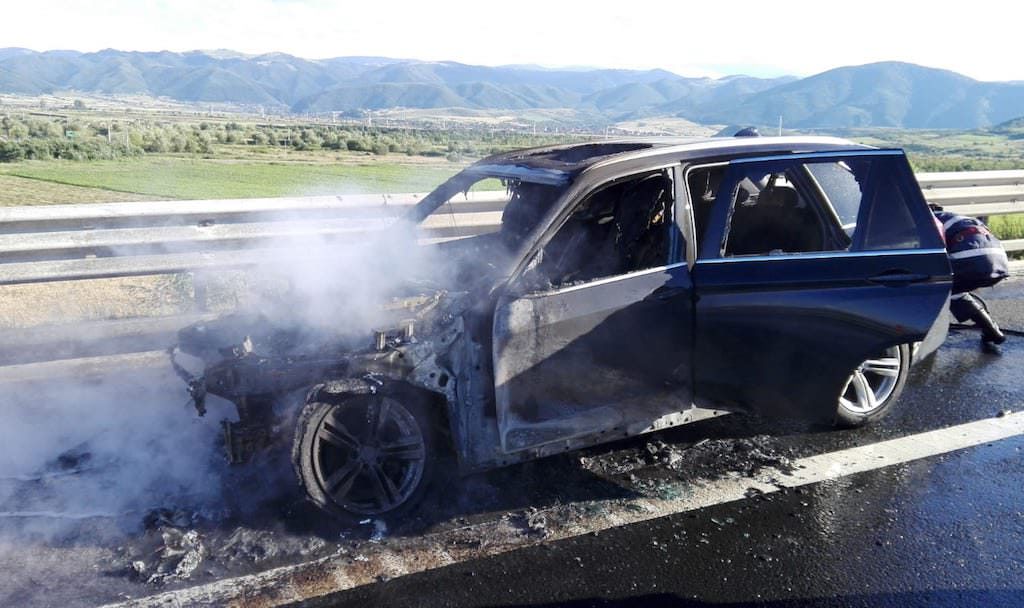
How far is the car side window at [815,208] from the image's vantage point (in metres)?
4.10

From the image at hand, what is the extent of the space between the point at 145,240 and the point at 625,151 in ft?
11.9

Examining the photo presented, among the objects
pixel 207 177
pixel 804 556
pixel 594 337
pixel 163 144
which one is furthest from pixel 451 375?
pixel 163 144

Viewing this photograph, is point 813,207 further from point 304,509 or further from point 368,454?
point 304,509

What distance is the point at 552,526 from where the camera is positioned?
139 inches

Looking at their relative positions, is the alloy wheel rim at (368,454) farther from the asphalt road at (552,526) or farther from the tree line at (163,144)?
the tree line at (163,144)

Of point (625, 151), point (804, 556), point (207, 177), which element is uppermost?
point (625, 151)

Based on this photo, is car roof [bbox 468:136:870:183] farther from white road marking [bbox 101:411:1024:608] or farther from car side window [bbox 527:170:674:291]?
white road marking [bbox 101:411:1024:608]

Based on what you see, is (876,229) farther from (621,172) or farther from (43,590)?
(43,590)

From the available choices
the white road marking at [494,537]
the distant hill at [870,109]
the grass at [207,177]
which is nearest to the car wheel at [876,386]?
the white road marking at [494,537]

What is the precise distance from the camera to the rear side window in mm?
4094

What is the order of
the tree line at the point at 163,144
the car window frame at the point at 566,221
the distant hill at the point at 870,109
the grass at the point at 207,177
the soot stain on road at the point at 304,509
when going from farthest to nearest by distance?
1. the distant hill at the point at 870,109
2. the tree line at the point at 163,144
3. the grass at the point at 207,177
4. the car window frame at the point at 566,221
5. the soot stain on road at the point at 304,509

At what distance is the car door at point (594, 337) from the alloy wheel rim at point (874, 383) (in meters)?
1.44

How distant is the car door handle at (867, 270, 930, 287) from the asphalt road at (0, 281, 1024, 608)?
1.04 metres

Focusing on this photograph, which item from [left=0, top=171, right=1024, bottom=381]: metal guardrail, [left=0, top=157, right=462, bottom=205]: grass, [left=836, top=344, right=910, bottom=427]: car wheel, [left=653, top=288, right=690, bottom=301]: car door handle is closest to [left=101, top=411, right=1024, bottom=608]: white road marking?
[left=836, top=344, right=910, bottom=427]: car wheel
